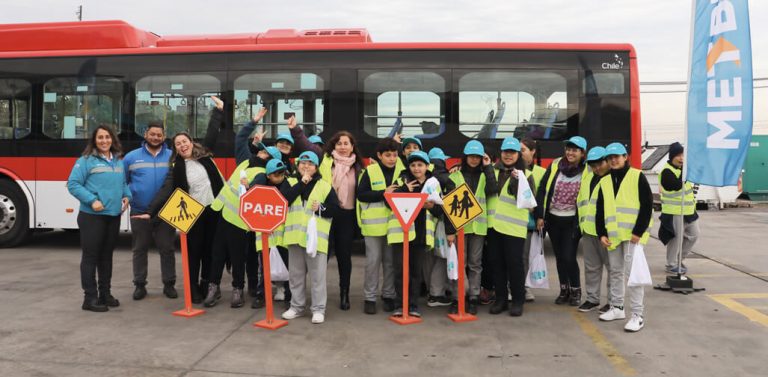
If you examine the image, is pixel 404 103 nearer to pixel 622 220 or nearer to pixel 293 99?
pixel 293 99

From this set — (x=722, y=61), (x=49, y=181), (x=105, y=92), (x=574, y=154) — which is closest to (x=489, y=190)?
(x=574, y=154)

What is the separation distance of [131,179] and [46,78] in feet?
14.3

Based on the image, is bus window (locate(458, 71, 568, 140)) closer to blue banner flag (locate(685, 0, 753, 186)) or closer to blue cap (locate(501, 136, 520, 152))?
blue banner flag (locate(685, 0, 753, 186))

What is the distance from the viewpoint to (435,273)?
18.5 feet

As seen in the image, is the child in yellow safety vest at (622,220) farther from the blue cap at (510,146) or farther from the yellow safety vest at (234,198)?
the yellow safety vest at (234,198)

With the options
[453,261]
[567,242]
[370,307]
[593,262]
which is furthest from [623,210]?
[370,307]

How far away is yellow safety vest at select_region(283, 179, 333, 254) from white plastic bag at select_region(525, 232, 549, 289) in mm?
2074

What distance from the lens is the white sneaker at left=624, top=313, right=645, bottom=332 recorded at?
4.83 meters

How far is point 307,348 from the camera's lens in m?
4.41

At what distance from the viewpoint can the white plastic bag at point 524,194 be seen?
202 inches

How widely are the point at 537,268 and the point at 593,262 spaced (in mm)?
536

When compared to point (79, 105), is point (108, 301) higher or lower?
lower

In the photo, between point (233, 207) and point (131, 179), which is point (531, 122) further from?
point (131, 179)

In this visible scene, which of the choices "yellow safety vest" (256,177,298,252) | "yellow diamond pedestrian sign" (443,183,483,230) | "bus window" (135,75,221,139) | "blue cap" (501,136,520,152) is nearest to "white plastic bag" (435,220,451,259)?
"yellow diamond pedestrian sign" (443,183,483,230)
